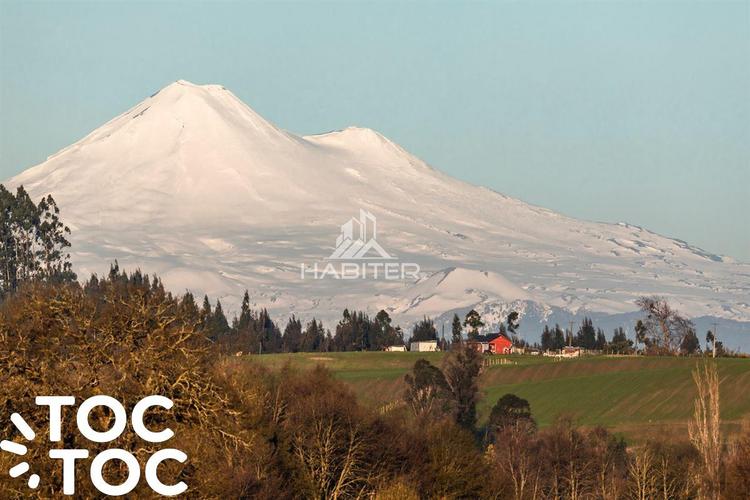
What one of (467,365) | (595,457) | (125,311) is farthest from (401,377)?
(125,311)

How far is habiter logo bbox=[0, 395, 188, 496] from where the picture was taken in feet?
138

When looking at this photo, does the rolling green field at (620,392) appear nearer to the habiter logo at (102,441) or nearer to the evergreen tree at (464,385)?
the evergreen tree at (464,385)

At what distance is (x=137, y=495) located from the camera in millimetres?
42375

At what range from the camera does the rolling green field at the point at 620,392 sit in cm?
14688

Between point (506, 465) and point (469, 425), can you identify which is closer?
point (506, 465)

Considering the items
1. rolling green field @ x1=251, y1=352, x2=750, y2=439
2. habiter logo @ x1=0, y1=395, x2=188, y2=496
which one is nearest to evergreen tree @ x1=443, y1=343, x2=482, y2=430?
rolling green field @ x1=251, y1=352, x2=750, y2=439

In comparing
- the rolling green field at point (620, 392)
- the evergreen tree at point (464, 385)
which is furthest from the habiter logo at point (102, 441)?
the evergreen tree at point (464, 385)

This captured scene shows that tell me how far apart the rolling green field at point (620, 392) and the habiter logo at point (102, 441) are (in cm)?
9085

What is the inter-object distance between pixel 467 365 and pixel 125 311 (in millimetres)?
110127

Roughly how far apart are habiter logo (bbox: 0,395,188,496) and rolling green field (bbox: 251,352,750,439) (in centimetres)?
9085

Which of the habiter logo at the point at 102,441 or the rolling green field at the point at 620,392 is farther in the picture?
the rolling green field at the point at 620,392

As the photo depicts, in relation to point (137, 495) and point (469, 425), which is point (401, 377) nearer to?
point (469, 425)

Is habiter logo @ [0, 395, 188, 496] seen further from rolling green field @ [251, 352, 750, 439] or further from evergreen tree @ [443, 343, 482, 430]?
evergreen tree @ [443, 343, 482, 430]

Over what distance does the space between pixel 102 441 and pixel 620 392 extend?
129 meters
